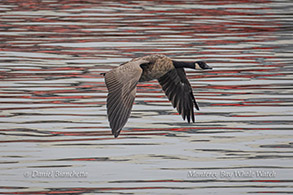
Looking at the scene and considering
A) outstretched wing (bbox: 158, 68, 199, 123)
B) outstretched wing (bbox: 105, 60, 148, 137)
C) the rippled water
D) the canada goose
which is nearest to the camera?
outstretched wing (bbox: 105, 60, 148, 137)

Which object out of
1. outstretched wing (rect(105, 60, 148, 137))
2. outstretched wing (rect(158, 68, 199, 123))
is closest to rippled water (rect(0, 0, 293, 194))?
outstretched wing (rect(158, 68, 199, 123))

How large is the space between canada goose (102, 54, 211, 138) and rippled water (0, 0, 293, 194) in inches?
20.7

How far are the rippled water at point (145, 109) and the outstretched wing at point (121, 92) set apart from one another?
0.64 meters

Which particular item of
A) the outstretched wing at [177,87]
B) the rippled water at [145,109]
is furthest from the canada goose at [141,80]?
the rippled water at [145,109]

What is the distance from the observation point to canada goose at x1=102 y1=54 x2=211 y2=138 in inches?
326

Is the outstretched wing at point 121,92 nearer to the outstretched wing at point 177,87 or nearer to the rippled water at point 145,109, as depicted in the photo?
the rippled water at point 145,109

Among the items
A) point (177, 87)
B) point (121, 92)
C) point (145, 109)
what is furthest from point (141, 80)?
point (145, 109)

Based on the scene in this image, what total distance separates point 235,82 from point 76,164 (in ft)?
17.2

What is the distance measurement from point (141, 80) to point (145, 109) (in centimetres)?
220

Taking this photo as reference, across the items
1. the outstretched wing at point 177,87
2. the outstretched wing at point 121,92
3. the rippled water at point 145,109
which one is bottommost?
the rippled water at point 145,109

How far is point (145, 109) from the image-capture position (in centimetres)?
1173

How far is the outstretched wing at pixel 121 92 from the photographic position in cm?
815

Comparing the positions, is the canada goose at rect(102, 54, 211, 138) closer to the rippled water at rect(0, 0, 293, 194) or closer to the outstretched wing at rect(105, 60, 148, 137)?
the outstretched wing at rect(105, 60, 148, 137)

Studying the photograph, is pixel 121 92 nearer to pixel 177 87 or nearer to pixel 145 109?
pixel 177 87
